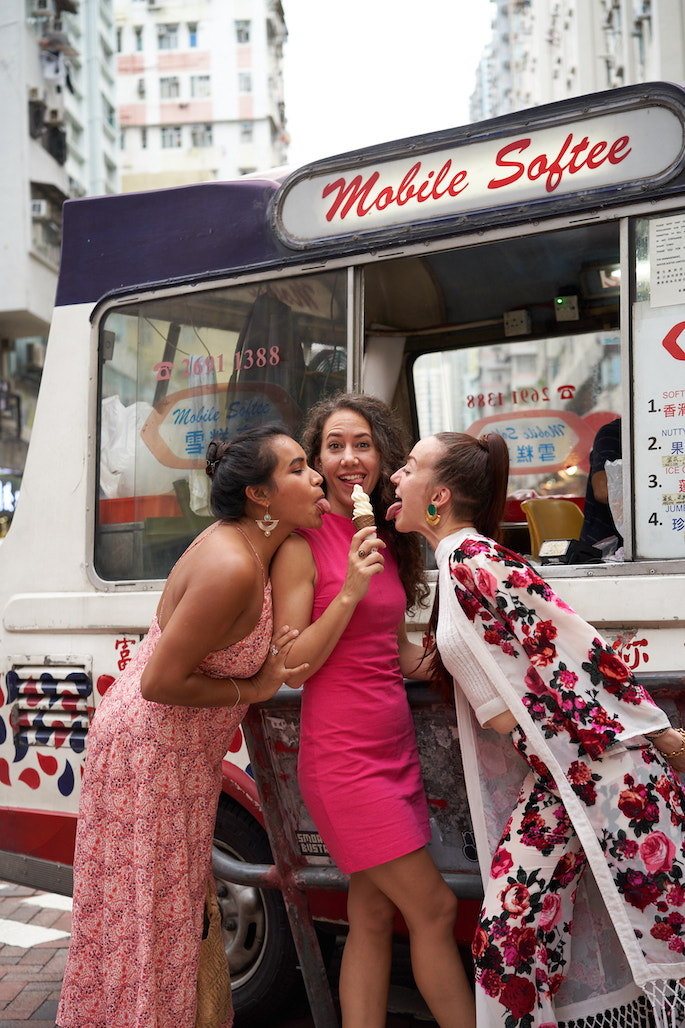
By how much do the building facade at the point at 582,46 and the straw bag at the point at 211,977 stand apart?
3139 mm

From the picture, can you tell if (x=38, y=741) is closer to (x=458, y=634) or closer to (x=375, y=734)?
(x=375, y=734)

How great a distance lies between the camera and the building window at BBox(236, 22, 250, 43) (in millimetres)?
53406

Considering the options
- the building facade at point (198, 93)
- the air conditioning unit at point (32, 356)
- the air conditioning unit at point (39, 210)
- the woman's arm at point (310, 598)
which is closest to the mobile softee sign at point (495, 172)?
the woman's arm at point (310, 598)

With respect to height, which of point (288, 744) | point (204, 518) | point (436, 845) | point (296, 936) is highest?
point (204, 518)

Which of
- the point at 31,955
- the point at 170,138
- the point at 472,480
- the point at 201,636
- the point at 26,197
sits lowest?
the point at 31,955

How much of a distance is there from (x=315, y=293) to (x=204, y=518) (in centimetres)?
94

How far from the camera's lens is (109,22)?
47.1 metres

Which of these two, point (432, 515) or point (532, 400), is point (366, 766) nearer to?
point (432, 515)

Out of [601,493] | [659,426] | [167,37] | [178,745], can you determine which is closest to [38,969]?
[178,745]

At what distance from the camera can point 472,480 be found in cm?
258

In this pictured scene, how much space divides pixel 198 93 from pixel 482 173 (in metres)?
54.7

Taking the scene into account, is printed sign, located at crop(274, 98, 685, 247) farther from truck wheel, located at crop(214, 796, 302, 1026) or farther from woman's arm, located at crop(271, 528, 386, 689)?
truck wheel, located at crop(214, 796, 302, 1026)

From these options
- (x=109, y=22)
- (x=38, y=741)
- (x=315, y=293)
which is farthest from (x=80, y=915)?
(x=109, y=22)

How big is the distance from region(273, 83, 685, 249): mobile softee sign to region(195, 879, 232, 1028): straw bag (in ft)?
7.37
